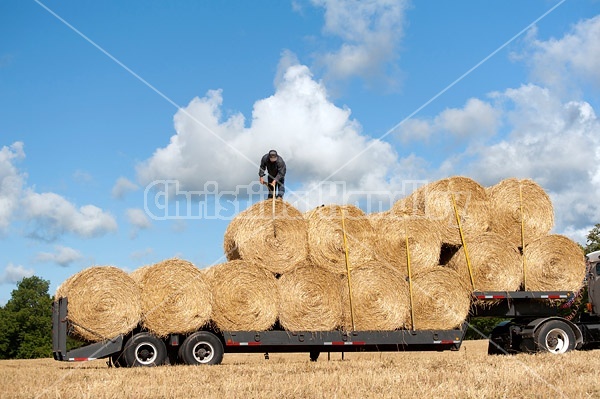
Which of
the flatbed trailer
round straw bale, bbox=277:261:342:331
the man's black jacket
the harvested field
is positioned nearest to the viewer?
the harvested field

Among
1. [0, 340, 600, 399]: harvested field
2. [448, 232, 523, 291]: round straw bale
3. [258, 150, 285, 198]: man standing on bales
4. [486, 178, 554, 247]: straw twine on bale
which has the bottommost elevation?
[0, 340, 600, 399]: harvested field

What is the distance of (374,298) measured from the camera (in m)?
13.4

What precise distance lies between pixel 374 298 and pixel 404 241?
4.18 feet

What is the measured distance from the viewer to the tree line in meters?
59.4

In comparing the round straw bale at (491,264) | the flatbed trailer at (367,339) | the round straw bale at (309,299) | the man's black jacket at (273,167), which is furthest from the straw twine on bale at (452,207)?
the man's black jacket at (273,167)

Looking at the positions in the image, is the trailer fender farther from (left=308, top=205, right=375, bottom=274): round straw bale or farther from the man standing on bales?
the man standing on bales

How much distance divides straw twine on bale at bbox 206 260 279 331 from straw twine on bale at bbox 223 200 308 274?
0.94ft

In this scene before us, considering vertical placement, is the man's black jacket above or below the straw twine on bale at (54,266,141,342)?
above

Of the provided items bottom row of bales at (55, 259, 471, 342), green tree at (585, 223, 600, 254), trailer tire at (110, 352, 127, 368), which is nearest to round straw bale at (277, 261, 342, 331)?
bottom row of bales at (55, 259, 471, 342)

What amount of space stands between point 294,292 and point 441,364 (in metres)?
3.02

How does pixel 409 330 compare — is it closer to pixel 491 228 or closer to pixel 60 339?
pixel 491 228

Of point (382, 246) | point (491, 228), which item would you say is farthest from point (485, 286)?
point (382, 246)

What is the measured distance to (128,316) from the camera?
→ 12602mm

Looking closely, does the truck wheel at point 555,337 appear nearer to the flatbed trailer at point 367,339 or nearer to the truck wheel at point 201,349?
the flatbed trailer at point 367,339
